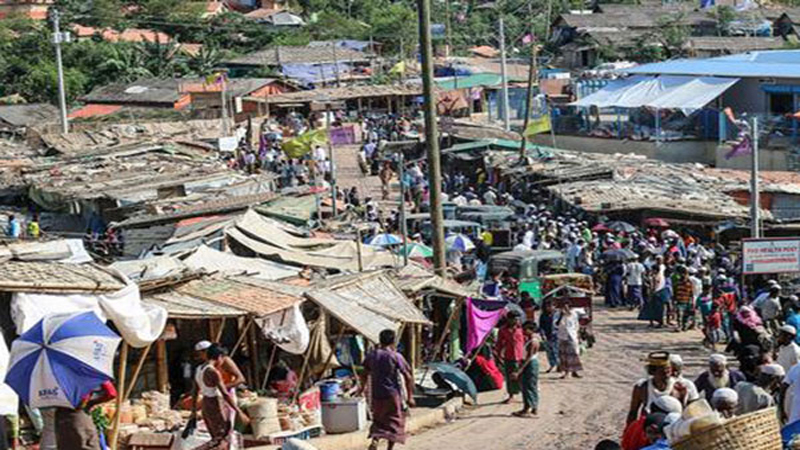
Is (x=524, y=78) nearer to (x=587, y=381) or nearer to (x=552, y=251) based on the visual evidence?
(x=552, y=251)

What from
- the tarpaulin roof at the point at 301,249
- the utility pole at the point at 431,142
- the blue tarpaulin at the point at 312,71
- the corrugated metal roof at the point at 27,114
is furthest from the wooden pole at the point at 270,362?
the blue tarpaulin at the point at 312,71

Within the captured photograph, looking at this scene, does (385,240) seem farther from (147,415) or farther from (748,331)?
(147,415)

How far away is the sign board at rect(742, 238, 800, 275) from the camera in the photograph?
1698 cm

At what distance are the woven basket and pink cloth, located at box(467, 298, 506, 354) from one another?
8.18 meters

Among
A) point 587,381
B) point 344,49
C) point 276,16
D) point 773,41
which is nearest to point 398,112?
point 344,49

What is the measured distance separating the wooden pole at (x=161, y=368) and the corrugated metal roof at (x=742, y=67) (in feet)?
104

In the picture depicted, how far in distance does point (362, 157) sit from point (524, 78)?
931 inches

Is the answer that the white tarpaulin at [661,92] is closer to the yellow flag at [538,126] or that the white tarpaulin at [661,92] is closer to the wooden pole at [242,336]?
the yellow flag at [538,126]

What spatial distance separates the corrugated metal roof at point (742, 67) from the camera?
43.0 meters

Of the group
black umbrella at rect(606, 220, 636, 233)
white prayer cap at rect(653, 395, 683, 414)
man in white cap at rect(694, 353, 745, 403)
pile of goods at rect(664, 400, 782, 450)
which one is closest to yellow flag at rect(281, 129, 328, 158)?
black umbrella at rect(606, 220, 636, 233)

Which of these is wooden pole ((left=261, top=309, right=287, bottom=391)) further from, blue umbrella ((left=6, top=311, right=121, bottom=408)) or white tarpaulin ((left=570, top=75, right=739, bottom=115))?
white tarpaulin ((left=570, top=75, right=739, bottom=115))

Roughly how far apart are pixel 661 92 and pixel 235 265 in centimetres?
2899

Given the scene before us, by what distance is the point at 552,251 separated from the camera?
2342 cm

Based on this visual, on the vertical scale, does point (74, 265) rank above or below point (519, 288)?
above
